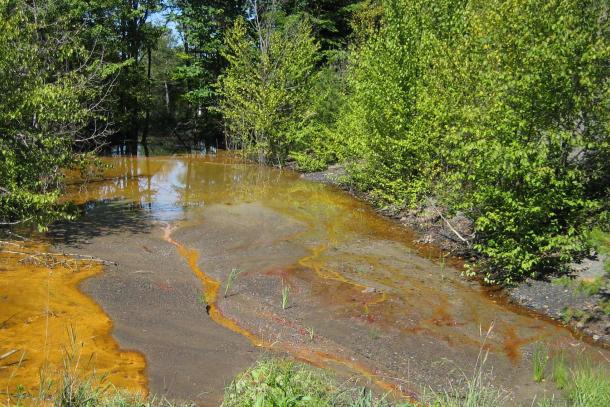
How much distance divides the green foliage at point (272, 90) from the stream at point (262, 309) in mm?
11460

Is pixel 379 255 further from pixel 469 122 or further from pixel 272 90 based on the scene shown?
pixel 272 90

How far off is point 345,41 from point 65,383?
35558mm

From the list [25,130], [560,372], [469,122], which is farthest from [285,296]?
[25,130]

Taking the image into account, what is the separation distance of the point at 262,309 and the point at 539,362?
463 cm

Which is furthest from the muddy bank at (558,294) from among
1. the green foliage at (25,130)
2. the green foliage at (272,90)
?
the green foliage at (272,90)

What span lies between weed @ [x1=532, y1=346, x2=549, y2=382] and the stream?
157mm

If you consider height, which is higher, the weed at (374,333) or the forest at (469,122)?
the forest at (469,122)

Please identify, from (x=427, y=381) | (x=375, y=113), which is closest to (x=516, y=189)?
(x=427, y=381)

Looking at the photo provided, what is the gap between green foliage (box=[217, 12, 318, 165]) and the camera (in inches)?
1048

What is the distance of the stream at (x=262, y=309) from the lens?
7.38m

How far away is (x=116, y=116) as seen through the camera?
33188mm

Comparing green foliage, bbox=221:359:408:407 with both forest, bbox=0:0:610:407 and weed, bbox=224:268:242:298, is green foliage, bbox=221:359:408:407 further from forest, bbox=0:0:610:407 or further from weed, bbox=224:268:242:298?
weed, bbox=224:268:242:298

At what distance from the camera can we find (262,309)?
9.57m

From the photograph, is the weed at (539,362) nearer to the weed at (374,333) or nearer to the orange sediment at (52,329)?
the weed at (374,333)
